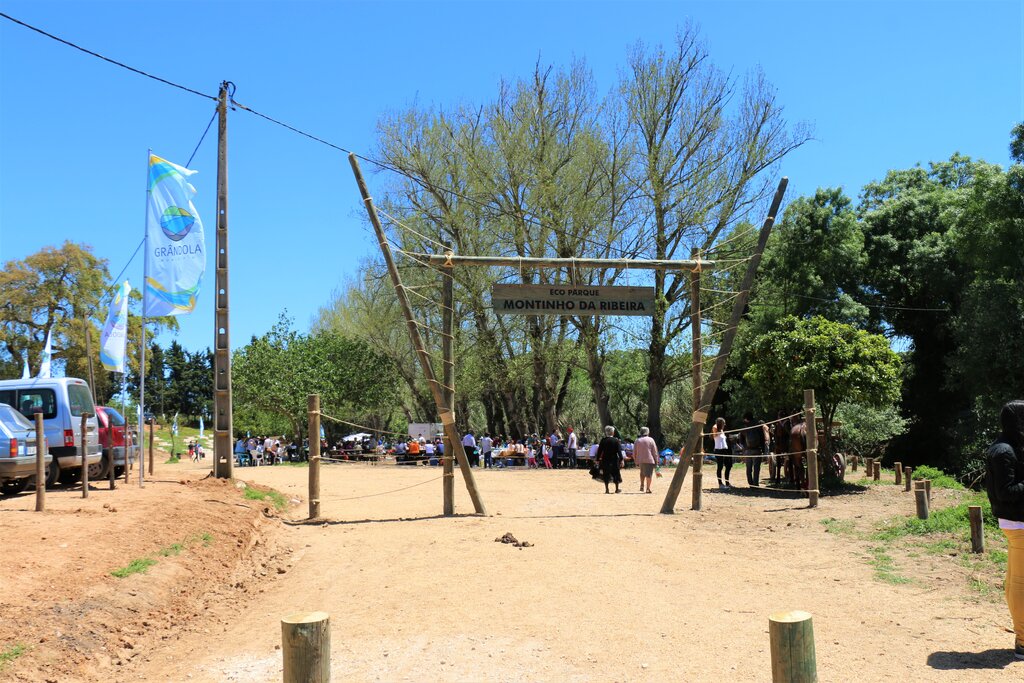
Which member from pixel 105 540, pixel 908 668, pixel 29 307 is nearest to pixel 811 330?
pixel 908 668

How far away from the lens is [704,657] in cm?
648

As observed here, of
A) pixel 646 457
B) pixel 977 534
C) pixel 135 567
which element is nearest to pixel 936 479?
pixel 646 457

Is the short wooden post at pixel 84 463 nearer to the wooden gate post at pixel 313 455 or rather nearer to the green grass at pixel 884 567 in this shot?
the wooden gate post at pixel 313 455

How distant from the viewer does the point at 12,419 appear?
1220cm

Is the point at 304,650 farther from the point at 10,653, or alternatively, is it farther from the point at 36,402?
the point at 36,402

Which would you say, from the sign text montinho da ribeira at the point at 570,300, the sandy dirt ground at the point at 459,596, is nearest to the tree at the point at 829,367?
the sandy dirt ground at the point at 459,596

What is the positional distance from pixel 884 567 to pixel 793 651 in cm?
643

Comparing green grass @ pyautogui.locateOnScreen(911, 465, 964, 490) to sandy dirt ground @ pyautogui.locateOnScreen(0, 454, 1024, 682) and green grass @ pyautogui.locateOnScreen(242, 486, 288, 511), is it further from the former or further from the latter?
green grass @ pyautogui.locateOnScreen(242, 486, 288, 511)

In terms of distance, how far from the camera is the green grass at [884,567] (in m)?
9.03

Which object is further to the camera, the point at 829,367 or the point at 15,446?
the point at 829,367

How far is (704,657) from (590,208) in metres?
24.0

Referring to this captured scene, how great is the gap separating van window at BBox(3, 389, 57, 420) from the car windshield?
3.34 feet

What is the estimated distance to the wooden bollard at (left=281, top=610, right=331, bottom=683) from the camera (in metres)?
4.13

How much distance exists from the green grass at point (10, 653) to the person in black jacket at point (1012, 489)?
7.13 m
